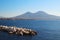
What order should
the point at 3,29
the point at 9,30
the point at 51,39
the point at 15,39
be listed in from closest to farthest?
1. the point at 15,39
2. the point at 51,39
3. the point at 9,30
4. the point at 3,29

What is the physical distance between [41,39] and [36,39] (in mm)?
427

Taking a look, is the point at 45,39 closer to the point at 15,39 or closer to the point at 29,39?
the point at 29,39

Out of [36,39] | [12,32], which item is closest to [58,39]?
[36,39]

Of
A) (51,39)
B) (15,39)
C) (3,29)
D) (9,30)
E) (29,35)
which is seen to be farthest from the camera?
(3,29)

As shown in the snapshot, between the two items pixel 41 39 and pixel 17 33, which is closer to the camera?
pixel 41 39

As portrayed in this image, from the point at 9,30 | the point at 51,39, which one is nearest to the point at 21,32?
the point at 9,30

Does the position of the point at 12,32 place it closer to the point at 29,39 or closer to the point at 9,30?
the point at 9,30

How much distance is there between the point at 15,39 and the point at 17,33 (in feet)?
7.20

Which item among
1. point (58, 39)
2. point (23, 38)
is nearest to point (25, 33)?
point (23, 38)

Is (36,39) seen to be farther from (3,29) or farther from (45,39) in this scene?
(3,29)

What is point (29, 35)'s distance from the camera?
14539mm

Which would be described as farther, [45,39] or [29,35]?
[29,35]

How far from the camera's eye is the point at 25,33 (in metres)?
14.8

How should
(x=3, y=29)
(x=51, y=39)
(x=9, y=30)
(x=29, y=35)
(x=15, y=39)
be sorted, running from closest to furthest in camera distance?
(x=15, y=39)
(x=51, y=39)
(x=29, y=35)
(x=9, y=30)
(x=3, y=29)
